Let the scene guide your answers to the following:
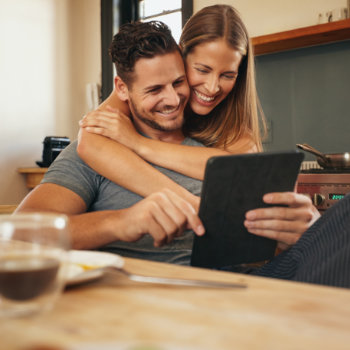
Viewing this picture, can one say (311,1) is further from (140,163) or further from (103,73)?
(140,163)

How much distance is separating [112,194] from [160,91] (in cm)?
36

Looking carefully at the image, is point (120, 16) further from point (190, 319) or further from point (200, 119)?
point (190, 319)

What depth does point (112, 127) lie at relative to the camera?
139 cm

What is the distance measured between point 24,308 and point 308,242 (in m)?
0.59

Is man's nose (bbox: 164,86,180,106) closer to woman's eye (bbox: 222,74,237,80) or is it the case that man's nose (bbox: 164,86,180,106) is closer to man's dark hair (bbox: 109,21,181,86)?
man's dark hair (bbox: 109,21,181,86)

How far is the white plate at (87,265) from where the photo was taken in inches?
23.1

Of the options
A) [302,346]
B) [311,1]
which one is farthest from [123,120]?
[311,1]

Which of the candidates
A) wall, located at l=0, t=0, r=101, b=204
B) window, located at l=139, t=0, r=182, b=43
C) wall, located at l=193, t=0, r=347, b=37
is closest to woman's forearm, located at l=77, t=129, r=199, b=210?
wall, located at l=193, t=0, r=347, b=37

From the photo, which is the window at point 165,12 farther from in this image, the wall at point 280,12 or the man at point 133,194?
the man at point 133,194

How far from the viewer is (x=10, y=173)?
12.3ft

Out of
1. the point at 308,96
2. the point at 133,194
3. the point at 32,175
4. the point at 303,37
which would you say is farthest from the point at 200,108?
the point at 32,175

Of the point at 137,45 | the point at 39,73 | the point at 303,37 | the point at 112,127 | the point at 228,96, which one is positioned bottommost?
the point at 112,127

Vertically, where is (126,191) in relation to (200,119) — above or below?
below

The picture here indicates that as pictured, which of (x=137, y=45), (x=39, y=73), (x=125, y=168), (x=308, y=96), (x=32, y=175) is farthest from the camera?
(x=39, y=73)
